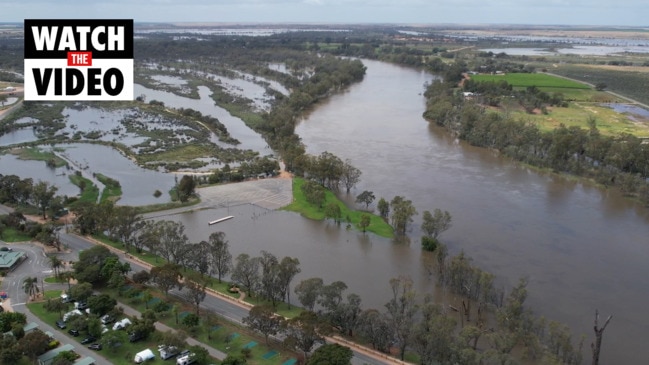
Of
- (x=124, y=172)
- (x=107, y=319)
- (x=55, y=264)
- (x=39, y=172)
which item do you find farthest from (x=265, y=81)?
(x=107, y=319)

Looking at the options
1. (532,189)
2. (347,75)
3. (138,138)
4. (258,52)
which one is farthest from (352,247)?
(258,52)

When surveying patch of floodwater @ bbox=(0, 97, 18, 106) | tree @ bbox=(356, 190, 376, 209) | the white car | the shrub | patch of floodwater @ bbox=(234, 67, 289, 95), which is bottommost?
→ the white car

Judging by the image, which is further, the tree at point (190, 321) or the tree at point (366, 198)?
the tree at point (366, 198)

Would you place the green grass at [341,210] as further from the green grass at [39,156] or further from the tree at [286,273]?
the green grass at [39,156]

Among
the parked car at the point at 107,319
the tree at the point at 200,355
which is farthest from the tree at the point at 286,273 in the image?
the parked car at the point at 107,319

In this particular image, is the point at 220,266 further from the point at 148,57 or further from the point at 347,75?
the point at 148,57

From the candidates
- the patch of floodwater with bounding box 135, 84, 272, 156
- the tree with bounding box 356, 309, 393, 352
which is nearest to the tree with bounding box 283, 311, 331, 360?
the tree with bounding box 356, 309, 393, 352

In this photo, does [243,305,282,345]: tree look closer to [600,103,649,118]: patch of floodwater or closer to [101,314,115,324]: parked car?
[101,314,115,324]: parked car
